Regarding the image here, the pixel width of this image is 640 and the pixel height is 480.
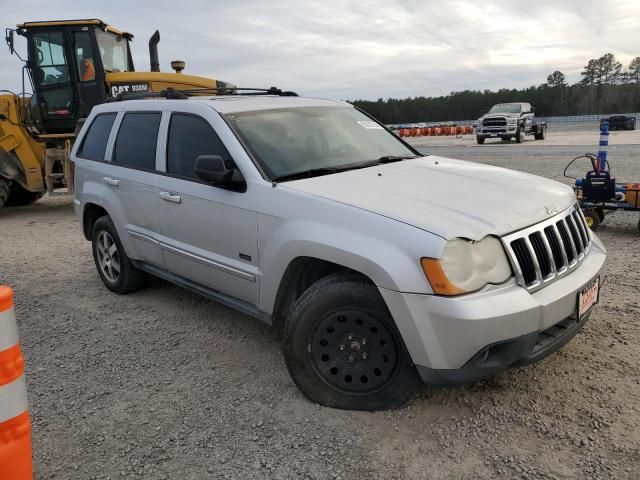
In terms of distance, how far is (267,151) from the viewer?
→ 362cm

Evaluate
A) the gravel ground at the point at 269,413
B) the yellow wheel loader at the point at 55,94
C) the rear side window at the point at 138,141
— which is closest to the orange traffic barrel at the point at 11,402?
the gravel ground at the point at 269,413

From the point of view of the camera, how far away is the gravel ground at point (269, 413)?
263cm

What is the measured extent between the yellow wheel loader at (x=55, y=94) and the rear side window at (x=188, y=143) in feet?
21.6

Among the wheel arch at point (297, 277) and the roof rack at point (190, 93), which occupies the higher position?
the roof rack at point (190, 93)

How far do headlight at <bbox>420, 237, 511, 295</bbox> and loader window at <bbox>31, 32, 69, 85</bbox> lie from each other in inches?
394

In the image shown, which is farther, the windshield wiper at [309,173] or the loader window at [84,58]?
the loader window at [84,58]

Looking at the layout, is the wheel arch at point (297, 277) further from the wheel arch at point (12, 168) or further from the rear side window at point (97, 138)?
the wheel arch at point (12, 168)

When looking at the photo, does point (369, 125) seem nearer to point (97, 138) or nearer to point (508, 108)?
point (97, 138)

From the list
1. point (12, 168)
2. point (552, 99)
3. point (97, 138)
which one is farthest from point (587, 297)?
point (552, 99)

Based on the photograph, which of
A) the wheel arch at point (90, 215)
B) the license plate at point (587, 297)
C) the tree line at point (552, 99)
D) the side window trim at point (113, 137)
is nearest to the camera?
the license plate at point (587, 297)

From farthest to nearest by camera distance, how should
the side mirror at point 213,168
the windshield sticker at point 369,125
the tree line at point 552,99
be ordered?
the tree line at point 552,99
the windshield sticker at point 369,125
the side mirror at point 213,168

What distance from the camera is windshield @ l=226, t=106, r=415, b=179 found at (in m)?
3.62

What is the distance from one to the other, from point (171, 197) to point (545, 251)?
260cm

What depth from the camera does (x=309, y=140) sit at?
3900 millimetres
